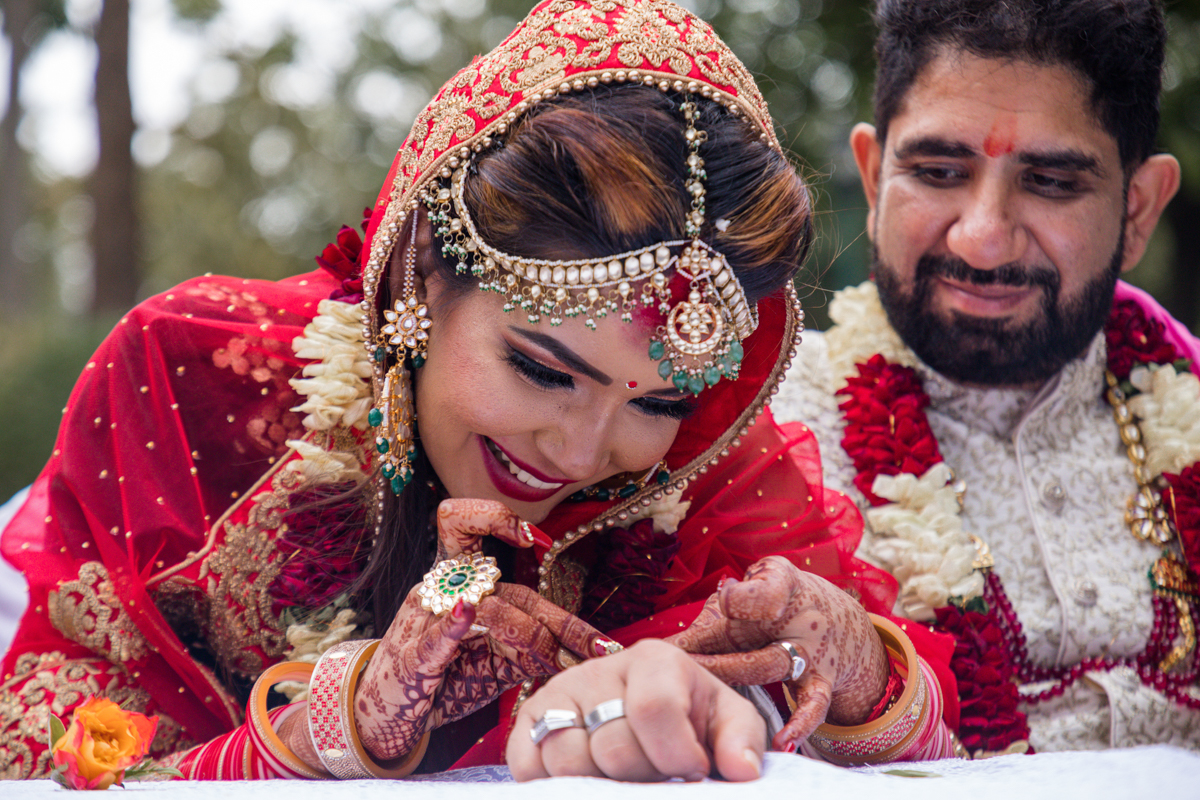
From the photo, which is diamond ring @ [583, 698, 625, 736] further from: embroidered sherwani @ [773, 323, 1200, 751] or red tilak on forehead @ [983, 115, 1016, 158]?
red tilak on forehead @ [983, 115, 1016, 158]

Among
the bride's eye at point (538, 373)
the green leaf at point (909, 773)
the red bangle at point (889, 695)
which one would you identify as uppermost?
the bride's eye at point (538, 373)

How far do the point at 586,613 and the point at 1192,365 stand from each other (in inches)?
74.2

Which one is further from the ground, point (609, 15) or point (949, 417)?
point (609, 15)

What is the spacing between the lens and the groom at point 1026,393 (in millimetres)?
2287

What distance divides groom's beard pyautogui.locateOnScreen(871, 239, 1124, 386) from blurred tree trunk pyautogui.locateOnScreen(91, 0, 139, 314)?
19.2 feet

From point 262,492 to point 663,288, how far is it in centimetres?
86

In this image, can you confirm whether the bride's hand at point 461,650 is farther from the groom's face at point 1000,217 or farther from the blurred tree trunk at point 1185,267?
the blurred tree trunk at point 1185,267

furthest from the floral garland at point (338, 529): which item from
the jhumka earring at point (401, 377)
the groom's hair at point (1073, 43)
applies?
the groom's hair at point (1073, 43)

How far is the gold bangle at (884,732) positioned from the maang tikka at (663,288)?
1.94ft

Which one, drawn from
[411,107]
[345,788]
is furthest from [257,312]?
[411,107]

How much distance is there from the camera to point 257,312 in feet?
6.55

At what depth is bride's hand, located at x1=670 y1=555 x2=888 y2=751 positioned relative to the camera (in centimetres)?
132

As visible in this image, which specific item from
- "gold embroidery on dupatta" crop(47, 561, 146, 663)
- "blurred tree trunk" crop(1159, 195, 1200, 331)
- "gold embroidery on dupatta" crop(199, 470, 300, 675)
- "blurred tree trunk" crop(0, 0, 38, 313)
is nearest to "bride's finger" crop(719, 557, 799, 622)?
"gold embroidery on dupatta" crop(199, 470, 300, 675)

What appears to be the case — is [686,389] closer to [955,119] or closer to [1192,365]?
[955,119]
